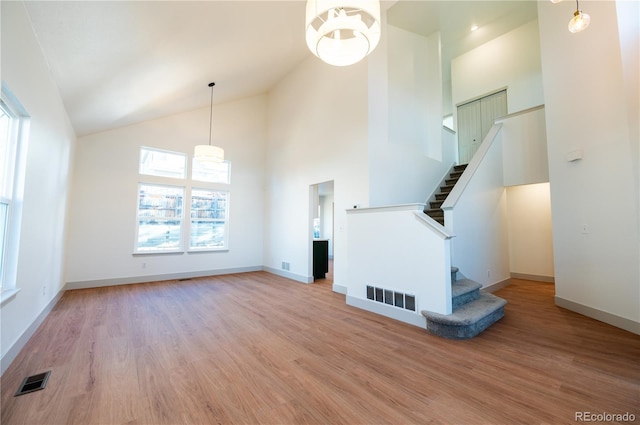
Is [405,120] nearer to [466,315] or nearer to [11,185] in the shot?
[466,315]

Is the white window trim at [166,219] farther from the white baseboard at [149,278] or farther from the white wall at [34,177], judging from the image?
the white wall at [34,177]

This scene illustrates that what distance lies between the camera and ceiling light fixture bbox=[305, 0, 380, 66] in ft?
6.96

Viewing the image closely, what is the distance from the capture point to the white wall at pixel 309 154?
4.73m

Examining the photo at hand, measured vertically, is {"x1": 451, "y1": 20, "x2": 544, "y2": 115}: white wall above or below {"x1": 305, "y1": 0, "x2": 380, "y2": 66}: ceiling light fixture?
above

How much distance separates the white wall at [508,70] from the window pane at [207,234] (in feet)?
26.3

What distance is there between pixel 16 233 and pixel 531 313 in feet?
20.2

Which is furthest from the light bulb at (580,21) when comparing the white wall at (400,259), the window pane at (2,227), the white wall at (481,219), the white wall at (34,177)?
the window pane at (2,227)

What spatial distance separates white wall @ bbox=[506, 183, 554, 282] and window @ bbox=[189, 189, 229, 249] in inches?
280

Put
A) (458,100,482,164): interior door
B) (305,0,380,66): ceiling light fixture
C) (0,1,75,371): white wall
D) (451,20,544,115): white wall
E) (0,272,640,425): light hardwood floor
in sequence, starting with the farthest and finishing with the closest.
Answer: (458,100,482,164): interior door, (451,20,544,115): white wall, (305,0,380,66): ceiling light fixture, (0,1,75,371): white wall, (0,272,640,425): light hardwood floor

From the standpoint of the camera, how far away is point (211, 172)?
6.72 m

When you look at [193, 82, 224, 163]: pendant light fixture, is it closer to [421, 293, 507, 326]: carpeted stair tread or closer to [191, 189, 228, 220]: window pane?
[191, 189, 228, 220]: window pane

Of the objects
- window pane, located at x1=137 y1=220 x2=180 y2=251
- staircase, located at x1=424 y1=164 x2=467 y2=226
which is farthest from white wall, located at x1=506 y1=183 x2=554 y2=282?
window pane, located at x1=137 y1=220 x2=180 y2=251

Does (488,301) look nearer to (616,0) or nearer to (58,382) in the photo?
(616,0)

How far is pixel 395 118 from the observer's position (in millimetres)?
5293
